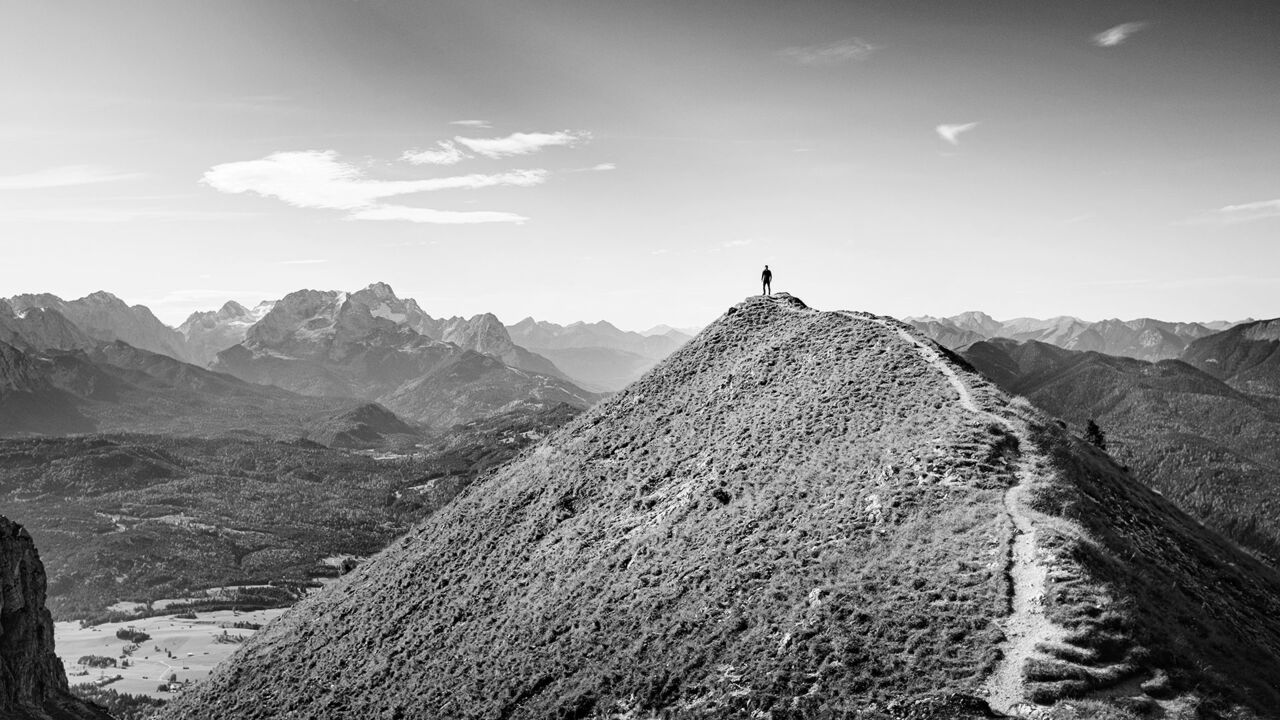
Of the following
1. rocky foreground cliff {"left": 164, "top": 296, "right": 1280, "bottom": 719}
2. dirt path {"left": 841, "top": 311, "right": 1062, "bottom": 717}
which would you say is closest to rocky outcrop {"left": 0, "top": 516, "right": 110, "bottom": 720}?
rocky foreground cliff {"left": 164, "top": 296, "right": 1280, "bottom": 719}

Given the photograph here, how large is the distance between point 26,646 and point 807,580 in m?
131

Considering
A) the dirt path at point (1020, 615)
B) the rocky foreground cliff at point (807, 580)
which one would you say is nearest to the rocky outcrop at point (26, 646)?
the rocky foreground cliff at point (807, 580)

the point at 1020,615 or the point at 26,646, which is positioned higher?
the point at 1020,615

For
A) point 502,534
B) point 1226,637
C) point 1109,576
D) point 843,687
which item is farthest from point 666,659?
point 502,534

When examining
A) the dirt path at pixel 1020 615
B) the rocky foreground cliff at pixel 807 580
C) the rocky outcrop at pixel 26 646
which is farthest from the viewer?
the rocky outcrop at pixel 26 646

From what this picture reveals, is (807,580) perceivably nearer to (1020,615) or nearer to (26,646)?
(1020,615)

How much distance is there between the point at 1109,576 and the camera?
2675 centimetres

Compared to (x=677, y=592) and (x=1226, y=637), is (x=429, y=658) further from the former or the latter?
(x=1226, y=637)

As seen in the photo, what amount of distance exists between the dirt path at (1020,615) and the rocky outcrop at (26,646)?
416ft

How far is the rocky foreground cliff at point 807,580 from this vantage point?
2508 cm

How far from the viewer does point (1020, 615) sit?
26.0 meters

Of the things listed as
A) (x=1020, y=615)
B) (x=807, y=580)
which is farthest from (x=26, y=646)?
(x=1020, y=615)

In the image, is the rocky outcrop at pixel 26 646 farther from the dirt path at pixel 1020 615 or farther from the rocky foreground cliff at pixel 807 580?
the dirt path at pixel 1020 615

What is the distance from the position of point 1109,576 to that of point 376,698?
45057 mm
